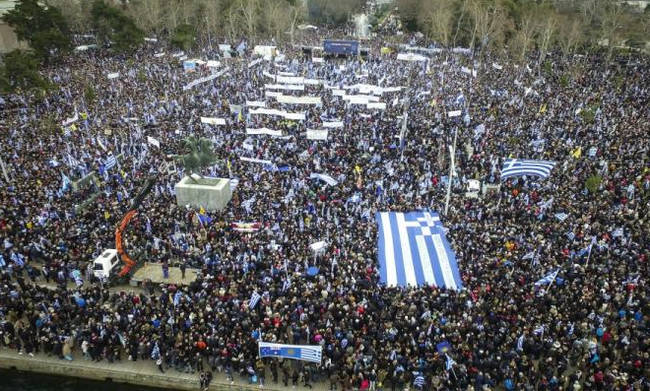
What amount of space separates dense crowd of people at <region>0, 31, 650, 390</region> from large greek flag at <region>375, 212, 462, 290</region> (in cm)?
60

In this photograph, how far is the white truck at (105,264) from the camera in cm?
1789

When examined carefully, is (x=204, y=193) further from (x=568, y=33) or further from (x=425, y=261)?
(x=568, y=33)

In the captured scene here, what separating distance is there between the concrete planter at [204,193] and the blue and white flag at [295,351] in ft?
33.9

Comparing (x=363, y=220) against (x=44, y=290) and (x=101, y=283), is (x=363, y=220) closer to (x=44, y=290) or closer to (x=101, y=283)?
(x=101, y=283)

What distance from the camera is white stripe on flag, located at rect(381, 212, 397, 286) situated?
61.9 ft

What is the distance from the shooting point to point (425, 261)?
65.5ft

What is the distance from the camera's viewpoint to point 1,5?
58.6 metres

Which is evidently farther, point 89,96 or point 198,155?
point 89,96

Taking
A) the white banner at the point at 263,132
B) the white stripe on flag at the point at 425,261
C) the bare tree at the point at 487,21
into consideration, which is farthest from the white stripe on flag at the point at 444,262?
the bare tree at the point at 487,21

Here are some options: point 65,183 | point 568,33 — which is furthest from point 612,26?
point 65,183

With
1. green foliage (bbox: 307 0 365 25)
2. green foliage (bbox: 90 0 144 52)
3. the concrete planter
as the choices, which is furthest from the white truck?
green foliage (bbox: 307 0 365 25)

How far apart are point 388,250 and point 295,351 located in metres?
8.09

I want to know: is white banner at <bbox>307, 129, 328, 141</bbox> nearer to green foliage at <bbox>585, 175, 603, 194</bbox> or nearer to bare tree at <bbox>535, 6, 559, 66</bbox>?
green foliage at <bbox>585, 175, 603, 194</bbox>

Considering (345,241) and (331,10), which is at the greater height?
(331,10)
